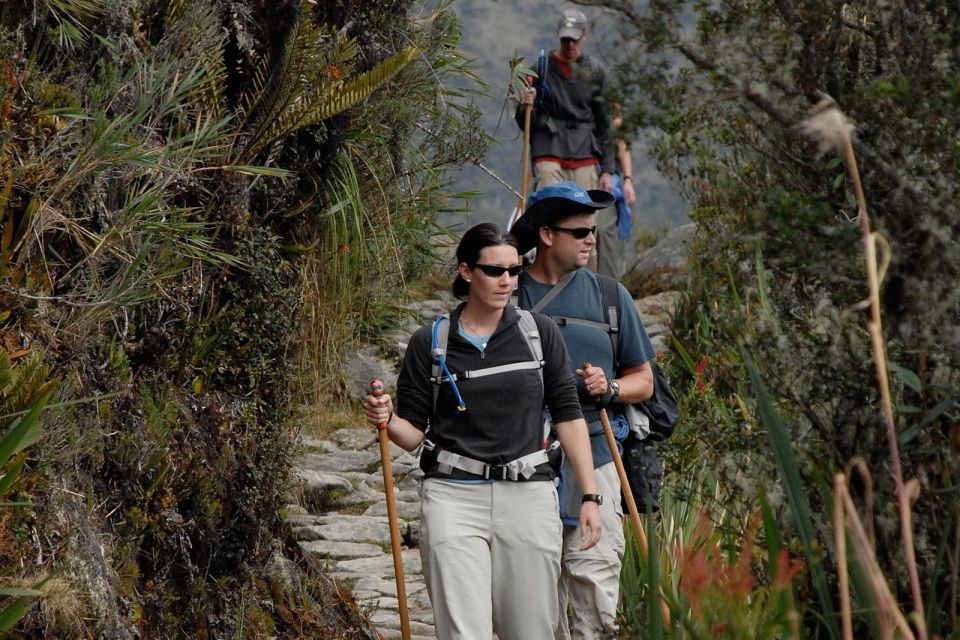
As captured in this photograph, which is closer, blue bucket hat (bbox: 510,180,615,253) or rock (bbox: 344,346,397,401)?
blue bucket hat (bbox: 510,180,615,253)

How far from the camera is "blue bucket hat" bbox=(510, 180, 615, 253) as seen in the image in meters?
5.45

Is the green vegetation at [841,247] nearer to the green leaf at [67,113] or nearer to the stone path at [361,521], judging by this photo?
the green leaf at [67,113]

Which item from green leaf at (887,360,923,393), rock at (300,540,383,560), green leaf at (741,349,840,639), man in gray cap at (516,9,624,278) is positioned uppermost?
man in gray cap at (516,9,624,278)

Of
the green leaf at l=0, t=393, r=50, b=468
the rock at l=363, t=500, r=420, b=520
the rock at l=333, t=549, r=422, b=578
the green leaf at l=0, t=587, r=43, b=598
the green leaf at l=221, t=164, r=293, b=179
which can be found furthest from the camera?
the rock at l=363, t=500, r=420, b=520

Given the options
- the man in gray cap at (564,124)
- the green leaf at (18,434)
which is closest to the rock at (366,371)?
the man in gray cap at (564,124)

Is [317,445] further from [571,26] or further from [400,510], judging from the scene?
[571,26]

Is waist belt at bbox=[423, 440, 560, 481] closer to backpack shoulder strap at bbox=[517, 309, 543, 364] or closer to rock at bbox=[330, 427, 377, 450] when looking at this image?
backpack shoulder strap at bbox=[517, 309, 543, 364]

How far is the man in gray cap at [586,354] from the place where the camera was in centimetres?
517

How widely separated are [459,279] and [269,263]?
142 centimetres

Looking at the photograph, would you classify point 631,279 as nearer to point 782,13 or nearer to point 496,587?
point 496,587

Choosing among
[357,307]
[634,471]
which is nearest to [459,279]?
[634,471]

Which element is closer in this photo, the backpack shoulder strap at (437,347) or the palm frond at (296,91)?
the backpack shoulder strap at (437,347)

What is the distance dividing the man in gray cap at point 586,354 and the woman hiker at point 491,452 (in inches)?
10.5

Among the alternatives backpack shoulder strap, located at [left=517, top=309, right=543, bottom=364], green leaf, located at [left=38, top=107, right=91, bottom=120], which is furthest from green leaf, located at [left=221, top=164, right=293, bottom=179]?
backpack shoulder strap, located at [left=517, top=309, right=543, bottom=364]
